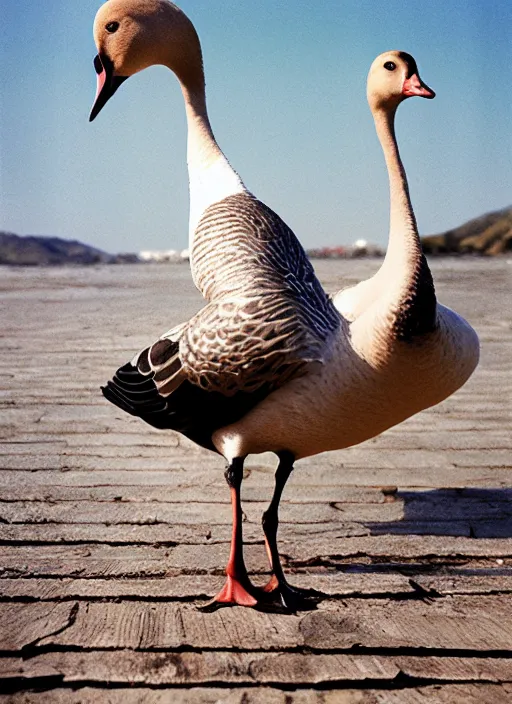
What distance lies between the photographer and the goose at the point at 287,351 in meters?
3.27

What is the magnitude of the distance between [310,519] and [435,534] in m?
0.62

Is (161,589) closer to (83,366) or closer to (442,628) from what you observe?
(442,628)

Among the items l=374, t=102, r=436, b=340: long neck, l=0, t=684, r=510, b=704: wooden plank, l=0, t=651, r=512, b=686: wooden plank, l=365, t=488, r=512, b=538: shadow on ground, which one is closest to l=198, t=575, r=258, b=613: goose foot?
l=0, t=651, r=512, b=686: wooden plank

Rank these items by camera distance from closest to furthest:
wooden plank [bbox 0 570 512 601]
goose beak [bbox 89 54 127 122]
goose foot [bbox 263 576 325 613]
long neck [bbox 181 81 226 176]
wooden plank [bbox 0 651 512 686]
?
wooden plank [bbox 0 651 512 686] → goose foot [bbox 263 576 325 613] → wooden plank [bbox 0 570 512 601] → goose beak [bbox 89 54 127 122] → long neck [bbox 181 81 226 176]

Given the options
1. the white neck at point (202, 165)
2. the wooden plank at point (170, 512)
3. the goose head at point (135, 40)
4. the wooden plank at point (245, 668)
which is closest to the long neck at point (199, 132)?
the white neck at point (202, 165)

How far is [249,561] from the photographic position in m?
3.97

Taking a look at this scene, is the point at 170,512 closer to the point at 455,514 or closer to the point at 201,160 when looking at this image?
the point at 455,514

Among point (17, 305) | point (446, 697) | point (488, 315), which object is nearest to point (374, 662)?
point (446, 697)

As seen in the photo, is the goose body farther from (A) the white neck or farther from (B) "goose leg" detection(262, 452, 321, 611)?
(A) the white neck

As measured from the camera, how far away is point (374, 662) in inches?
114

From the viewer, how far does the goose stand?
327 cm

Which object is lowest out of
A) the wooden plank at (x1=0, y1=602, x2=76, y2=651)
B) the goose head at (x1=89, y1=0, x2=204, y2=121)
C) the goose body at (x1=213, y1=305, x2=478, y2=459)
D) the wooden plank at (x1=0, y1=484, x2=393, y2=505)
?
the wooden plank at (x1=0, y1=484, x2=393, y2=505)

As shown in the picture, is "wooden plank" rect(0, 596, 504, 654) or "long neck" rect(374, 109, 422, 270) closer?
"wooden plank" rect(0, 596, 504, 654)

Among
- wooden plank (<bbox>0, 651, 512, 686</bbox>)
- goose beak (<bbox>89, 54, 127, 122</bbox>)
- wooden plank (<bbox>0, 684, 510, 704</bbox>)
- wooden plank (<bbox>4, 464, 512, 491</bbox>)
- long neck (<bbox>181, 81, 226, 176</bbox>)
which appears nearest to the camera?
wooden plank (<bbox>0, 684, 510, 704</bbox>)
